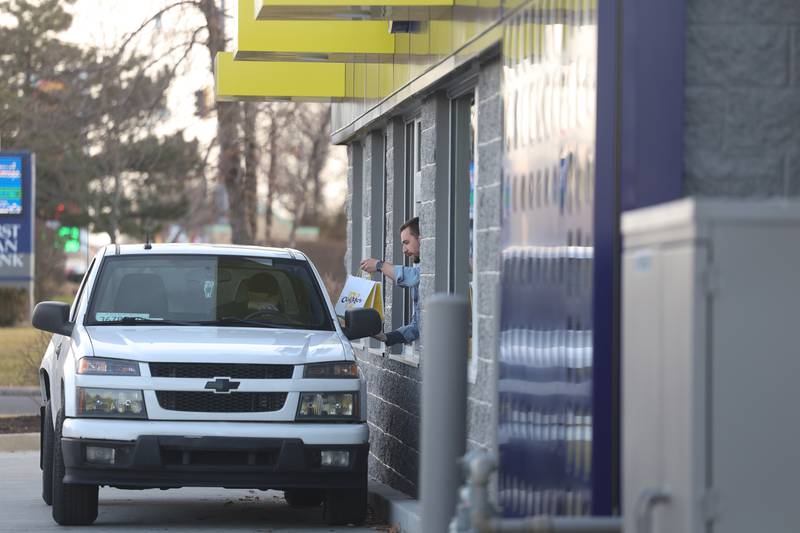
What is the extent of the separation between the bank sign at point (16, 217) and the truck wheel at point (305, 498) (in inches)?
646

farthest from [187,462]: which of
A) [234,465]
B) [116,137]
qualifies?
[116,137]

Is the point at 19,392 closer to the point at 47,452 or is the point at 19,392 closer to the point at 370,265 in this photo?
the point at 370,265

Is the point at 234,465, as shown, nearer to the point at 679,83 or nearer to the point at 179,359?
the point at 179,359

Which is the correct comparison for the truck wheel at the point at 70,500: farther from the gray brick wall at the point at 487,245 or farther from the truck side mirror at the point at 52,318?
the gray brick wall at the point at 487,245

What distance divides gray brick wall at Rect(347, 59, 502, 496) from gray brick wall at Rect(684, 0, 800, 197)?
2155 mm

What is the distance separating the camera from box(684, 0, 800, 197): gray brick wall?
6160 mm

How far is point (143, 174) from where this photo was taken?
61.0 m

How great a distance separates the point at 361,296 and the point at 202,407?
8.25 ft

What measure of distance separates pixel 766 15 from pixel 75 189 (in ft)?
175

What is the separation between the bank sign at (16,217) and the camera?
27.5m

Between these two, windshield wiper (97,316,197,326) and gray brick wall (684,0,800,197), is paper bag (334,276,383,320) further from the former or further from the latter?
gray brick wall (684,0,800,197)

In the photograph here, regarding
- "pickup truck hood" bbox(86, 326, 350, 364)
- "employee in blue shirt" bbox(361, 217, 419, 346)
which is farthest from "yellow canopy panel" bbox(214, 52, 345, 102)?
"pickup truck hood" bbox(86, 326, 350, 364)

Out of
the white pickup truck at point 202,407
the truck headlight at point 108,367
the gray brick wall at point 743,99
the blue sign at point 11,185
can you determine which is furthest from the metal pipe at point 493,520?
the blue sign at point 11,185

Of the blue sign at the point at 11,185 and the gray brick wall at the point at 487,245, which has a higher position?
the blue sign at the point at 11,185
